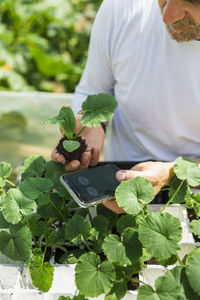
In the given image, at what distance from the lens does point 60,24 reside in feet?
10.6

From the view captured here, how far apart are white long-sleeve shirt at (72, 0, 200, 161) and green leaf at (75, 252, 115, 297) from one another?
0.54 meters

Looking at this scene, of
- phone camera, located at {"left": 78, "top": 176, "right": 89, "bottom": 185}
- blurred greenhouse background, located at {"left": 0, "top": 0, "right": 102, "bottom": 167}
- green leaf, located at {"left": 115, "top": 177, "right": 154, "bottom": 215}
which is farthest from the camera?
blurred greenhouse background, located at {"left": 0, "top": 0, "right": 102, "bottom": 167}

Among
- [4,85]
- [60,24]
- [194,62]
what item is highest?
[194,62]

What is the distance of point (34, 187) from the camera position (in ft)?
2.71

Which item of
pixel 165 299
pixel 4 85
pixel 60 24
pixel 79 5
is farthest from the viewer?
pixel 79 5

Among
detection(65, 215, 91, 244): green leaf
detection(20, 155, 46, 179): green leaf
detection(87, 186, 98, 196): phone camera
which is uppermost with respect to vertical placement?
detection(87, 186, 98, 196): phone camera

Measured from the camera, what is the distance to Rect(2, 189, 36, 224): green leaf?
742mm

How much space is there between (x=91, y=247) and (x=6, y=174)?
0.25 metres

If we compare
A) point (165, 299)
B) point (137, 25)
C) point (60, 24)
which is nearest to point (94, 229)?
point (165, 299)

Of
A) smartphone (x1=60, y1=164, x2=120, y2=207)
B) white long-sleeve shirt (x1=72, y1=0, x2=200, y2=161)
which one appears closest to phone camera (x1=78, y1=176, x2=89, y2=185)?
smartphone (x1=60, y1=164, x2=120, y2=207)

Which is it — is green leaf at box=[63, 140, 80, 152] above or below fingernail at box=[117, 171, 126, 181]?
above

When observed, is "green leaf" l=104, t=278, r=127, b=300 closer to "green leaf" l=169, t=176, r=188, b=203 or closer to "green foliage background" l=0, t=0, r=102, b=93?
"green leaf" l=169, t=176, r=188, b=203

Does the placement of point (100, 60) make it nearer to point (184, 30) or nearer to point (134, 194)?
point (184, 30)

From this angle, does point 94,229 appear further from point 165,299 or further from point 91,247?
point 165,299
